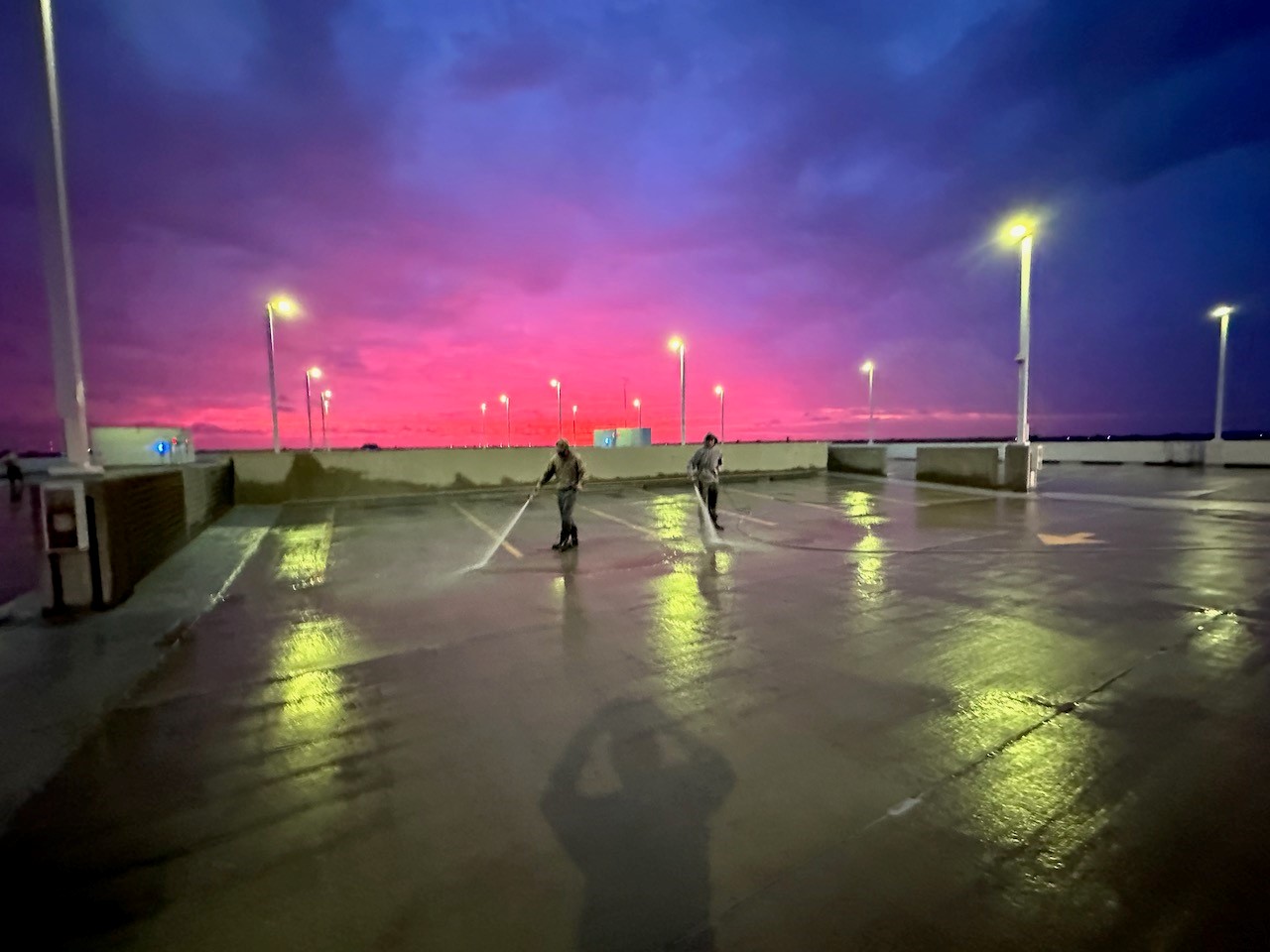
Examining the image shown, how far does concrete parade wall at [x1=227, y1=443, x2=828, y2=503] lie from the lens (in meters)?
17.7

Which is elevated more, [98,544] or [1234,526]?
[98,544]

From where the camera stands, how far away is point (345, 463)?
61.2 feet

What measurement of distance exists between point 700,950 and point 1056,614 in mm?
5704

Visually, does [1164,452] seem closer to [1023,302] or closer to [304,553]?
[1023,302]

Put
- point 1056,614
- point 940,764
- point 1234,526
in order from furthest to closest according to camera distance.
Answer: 1. point 1234,526
2. point 1056,614
3. point 940,764

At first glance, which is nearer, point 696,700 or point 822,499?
point 696,700

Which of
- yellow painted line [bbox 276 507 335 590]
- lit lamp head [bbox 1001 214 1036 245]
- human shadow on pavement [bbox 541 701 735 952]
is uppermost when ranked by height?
lit lamp head [bbox 1001 214 1036 245]

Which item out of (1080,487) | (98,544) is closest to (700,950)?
(98,544)

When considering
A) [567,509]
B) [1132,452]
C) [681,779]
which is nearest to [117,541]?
[567,509]

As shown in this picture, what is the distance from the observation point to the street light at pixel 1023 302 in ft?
56.2

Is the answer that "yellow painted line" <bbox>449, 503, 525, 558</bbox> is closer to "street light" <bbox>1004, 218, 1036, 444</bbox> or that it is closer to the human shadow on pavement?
the human shadow on pavement

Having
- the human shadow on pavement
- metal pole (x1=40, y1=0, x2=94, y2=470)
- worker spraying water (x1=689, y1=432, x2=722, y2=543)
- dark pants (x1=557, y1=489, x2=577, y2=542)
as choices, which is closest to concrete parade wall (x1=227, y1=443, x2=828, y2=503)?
worker spraying water (x1=689, y1=432, x2=722, y2=543)

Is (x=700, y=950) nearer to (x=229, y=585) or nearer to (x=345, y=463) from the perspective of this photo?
(x=229, y=585)

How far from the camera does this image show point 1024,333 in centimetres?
1834
